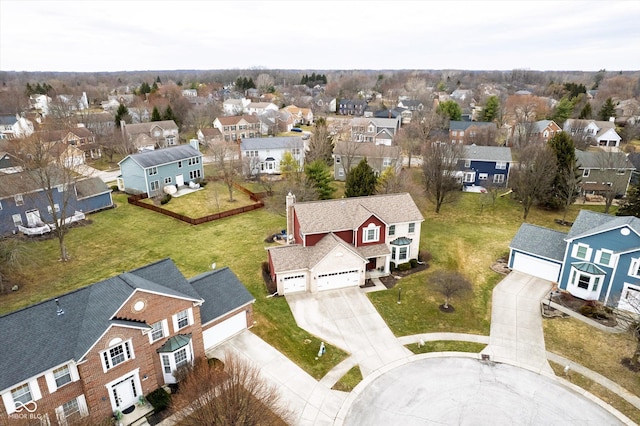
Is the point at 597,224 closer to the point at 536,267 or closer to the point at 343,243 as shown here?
the point at 536,267

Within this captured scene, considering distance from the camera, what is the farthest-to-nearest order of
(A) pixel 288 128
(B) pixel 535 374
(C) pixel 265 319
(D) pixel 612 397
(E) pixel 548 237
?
(A) pixel 288 128
(E) pixel 548 237
(C) pixel 265 319
(B) pixel 535 374
(D) pixel 612 397

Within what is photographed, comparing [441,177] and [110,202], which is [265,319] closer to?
[441,177]

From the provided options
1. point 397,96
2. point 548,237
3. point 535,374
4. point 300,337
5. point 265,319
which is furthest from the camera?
point 397,96

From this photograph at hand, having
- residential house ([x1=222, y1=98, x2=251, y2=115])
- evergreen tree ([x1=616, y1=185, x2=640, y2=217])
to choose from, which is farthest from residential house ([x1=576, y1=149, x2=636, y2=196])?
residential house ([x1=222, y1=98, x2=251, y2=115])

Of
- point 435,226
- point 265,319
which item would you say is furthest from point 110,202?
point 435,226

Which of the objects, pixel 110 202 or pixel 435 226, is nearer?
pixel 435 226
